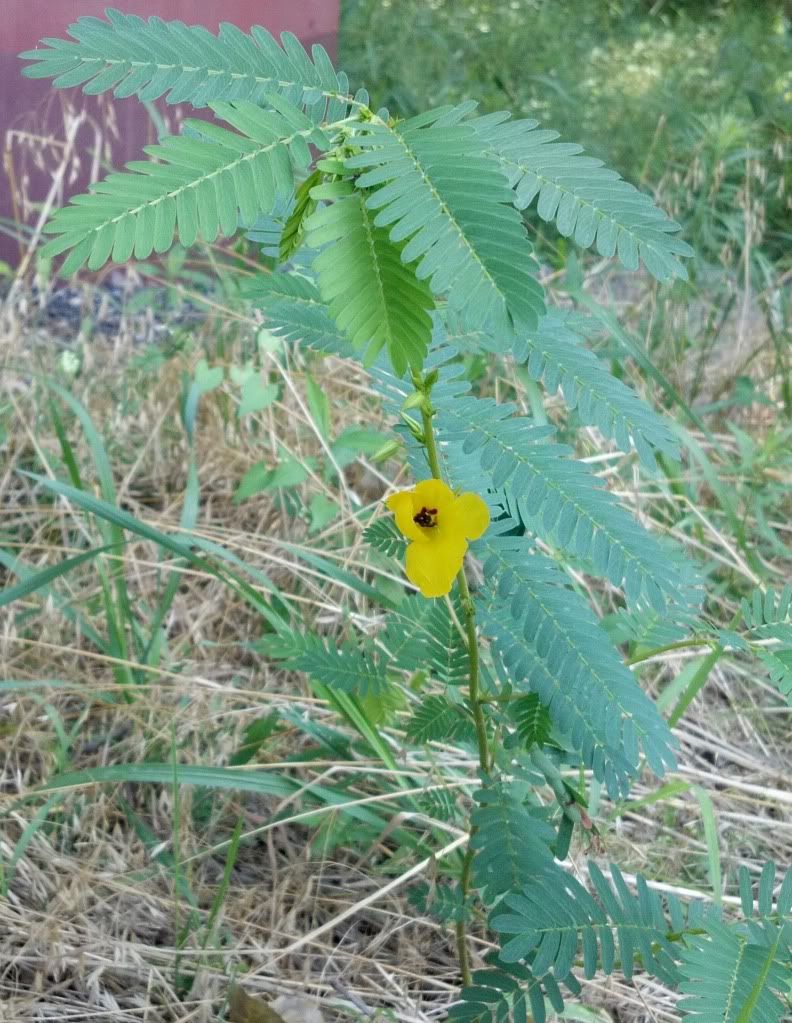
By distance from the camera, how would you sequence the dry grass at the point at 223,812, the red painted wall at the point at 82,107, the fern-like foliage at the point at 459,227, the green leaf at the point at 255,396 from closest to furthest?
the fern-like foliage at the point at 459,227, the dry grass at the point at 223,812, the green leaf at the point at 255,396, the red painted wall at the point at 82,107

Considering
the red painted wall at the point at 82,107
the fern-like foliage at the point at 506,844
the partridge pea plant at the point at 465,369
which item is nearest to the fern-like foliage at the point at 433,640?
the partridge pea plant at the point at 465,369

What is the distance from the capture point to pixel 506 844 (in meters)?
0.83

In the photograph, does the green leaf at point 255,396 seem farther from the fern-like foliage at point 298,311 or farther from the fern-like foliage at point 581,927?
the fern-like foliage at point 581,927

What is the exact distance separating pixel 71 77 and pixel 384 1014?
0.84 m

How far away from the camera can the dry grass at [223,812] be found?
1040mm

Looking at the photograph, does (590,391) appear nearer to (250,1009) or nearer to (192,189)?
(192,189)

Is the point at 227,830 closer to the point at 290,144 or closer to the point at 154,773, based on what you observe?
the point at 154,773

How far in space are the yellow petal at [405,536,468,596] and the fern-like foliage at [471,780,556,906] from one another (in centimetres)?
22

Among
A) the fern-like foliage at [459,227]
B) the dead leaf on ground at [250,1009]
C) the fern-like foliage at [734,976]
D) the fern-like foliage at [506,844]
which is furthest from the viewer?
the dead leaf on ground at [250,1009]

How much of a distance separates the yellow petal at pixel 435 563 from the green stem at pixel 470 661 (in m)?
0.04

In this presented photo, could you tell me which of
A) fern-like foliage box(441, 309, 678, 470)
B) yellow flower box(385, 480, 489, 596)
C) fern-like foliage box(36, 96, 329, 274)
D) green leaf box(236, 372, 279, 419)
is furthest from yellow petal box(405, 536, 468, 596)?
green leaf box(236, 372, 279, 419)

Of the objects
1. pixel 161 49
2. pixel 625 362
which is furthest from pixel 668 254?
pixel 625 362

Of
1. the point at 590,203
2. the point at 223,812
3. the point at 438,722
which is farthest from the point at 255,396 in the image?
the point at 590,203

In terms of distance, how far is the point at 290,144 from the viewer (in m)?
0.61
